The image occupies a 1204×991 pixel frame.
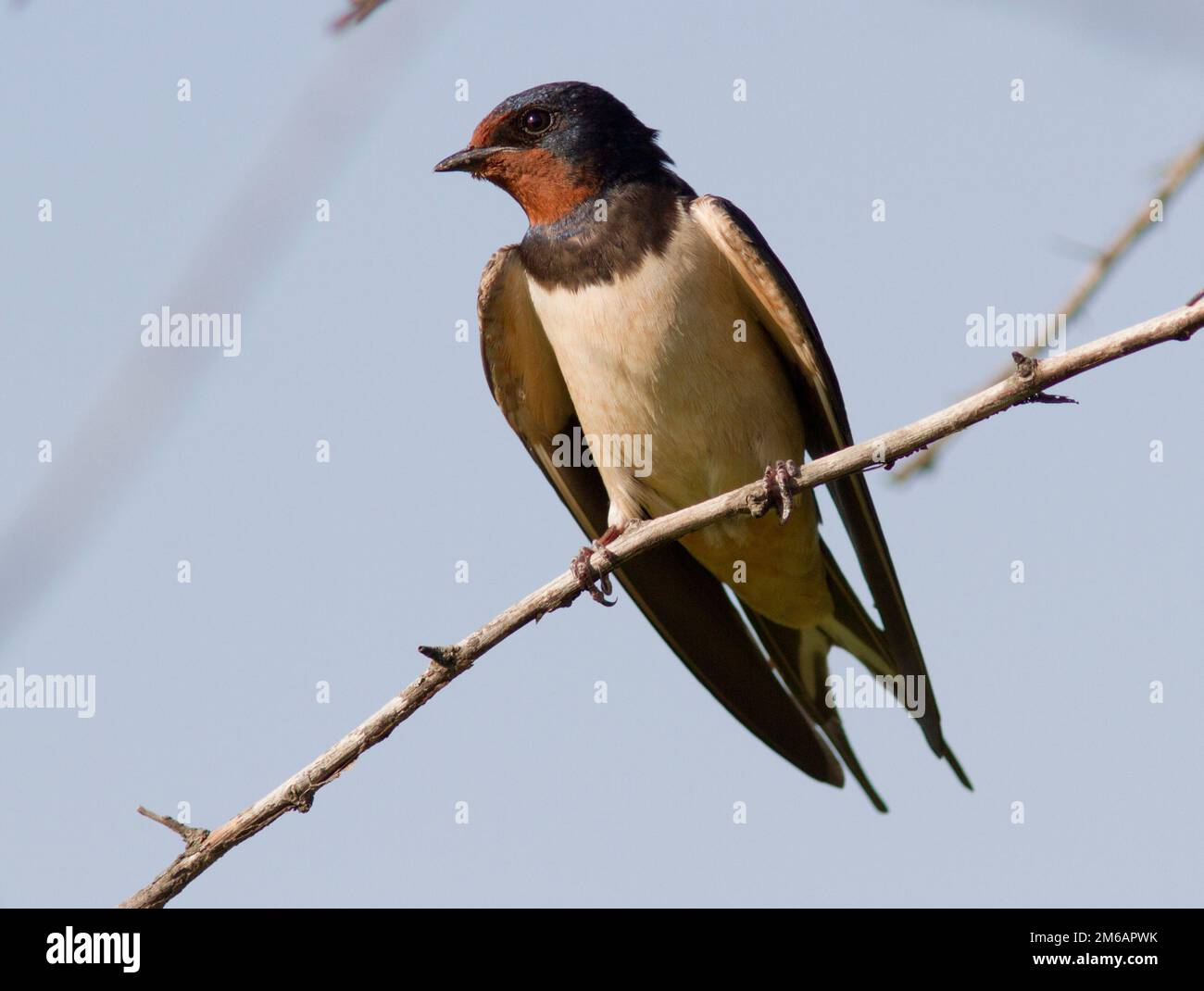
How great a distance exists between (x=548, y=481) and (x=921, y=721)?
6.94ft

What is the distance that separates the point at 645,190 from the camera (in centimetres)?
645

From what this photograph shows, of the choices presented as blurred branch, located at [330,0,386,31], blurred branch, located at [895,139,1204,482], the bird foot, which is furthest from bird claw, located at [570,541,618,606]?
blurred branch, located at [330,0,386,31]

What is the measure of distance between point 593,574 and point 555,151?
6.60 ft

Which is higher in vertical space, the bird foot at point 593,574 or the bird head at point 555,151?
the bird head at point 555,151

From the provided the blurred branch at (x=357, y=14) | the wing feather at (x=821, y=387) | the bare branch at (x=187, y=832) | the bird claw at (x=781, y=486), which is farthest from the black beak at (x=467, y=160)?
the blurred branch at (x=357, y=14)

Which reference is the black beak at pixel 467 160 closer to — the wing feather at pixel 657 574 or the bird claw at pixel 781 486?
the wing feather at pixel 657 574

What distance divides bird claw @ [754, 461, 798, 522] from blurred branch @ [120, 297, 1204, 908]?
0.61 feet

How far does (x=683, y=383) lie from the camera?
239 inches

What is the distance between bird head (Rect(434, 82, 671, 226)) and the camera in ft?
21.4

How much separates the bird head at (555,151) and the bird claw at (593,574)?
157 centimetres

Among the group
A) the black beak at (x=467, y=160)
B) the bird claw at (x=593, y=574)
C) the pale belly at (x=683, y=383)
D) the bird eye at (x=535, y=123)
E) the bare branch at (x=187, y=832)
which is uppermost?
the bird eye at (x=535, y=123)

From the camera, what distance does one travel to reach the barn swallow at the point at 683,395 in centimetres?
607

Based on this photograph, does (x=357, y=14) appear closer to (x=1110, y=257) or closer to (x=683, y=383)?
(x=1110, y=257)

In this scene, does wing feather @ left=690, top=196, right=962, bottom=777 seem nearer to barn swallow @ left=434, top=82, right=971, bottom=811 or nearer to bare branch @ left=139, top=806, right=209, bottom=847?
barn swallow @ left=434, top=82, right=971, bottom=811
